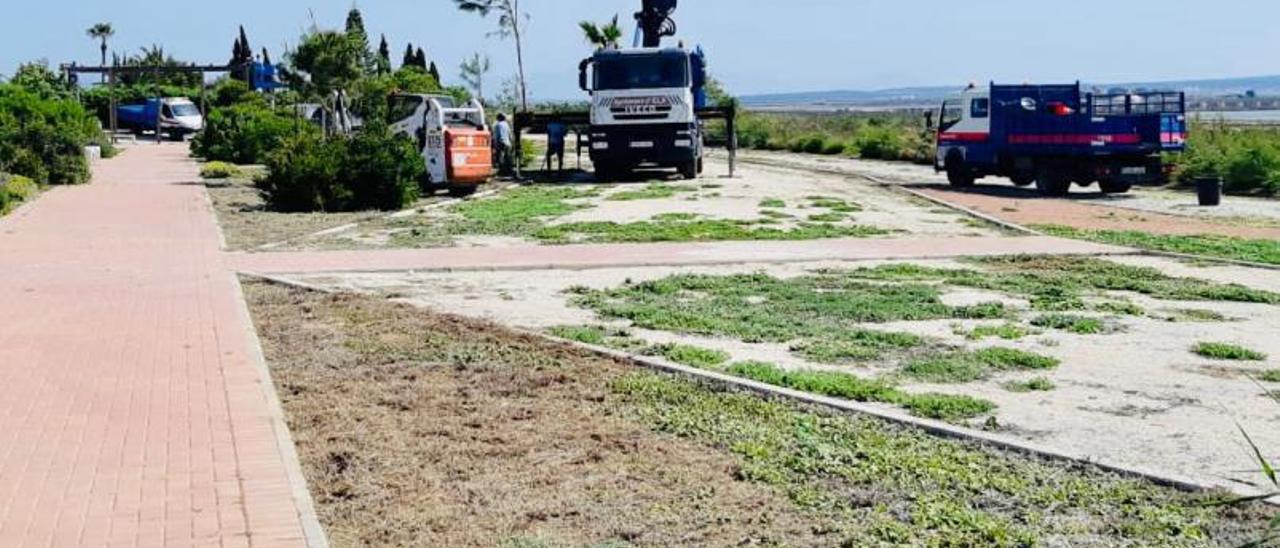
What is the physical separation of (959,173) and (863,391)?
24.6m

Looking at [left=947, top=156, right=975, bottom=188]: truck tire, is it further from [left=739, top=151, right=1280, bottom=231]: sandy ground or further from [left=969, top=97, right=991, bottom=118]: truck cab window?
[left=969, top=97, right=991, bottom=118]: truck cab window

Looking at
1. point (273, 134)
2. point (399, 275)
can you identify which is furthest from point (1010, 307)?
point (273, 134)

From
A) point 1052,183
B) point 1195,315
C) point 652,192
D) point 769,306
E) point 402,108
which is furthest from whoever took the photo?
point 1052,183

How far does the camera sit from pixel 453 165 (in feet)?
89.7

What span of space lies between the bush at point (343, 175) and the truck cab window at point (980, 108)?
504 inches

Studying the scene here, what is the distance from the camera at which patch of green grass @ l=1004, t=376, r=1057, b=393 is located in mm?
8992

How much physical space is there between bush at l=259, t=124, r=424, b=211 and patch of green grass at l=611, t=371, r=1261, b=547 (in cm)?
1644

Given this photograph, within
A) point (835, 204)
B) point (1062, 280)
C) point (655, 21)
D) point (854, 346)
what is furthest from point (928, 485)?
point (655, 21)

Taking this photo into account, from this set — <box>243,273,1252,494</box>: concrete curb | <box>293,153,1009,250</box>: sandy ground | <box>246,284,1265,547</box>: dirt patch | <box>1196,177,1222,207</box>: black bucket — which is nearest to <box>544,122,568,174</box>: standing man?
<box>293,153,1009,250</box>: sandy ground

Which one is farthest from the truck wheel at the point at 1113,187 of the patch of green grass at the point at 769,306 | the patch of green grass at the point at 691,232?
the patch of green grass at the point at 769,306

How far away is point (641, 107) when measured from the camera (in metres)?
31.9

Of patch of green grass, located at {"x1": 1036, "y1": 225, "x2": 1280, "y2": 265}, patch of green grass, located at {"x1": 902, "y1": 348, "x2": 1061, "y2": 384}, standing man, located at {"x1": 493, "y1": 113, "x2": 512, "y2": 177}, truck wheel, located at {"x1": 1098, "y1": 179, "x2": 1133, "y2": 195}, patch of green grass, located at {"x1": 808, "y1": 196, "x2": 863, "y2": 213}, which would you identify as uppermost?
standing man, located at {"x1": 493, "y1": 113, "x2": 512, "y2": 177}

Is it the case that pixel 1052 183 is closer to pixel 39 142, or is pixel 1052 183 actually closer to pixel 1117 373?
pixel 39 142

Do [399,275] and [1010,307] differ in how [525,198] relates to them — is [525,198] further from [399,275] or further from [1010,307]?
[1010,307]
